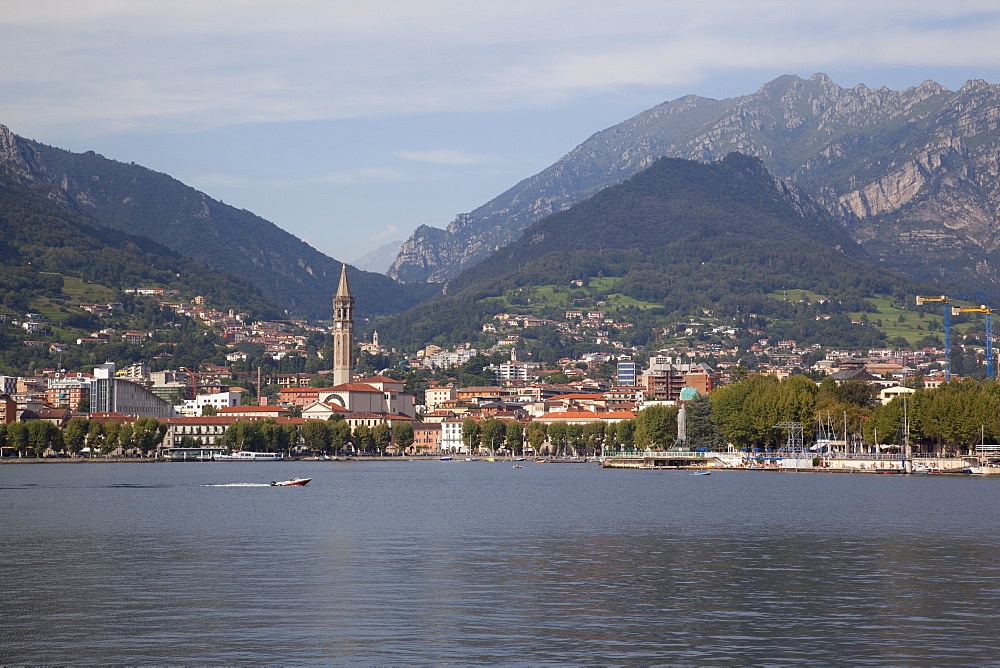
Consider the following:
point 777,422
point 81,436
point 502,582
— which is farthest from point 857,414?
point 502,582

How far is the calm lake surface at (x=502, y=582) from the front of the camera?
33500 mm

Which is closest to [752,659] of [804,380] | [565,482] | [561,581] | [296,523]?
[561,581]

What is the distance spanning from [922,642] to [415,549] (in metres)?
25.4

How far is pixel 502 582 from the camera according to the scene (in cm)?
4484

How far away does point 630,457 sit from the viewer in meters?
169

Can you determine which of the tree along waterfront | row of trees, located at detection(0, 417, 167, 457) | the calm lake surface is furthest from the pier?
row of trees, located at detection(0, 417, 167, 457)

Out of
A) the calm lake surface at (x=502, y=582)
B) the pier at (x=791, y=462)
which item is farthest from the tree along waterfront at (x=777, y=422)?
the calm lake surface at (x=502, y=582)

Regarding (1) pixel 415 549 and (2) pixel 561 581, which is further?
(1) pixel 415 549

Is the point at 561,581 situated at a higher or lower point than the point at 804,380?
lower

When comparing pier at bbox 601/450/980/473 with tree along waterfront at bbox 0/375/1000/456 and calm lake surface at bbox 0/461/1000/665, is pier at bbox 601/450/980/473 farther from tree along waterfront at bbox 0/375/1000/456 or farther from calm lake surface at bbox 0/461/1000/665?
calm lake surface at bbox 0/461/1000/665

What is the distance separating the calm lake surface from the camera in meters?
33.5

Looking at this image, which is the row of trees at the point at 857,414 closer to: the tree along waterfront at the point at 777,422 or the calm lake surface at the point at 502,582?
the tree along waterfront at the point at 777,422

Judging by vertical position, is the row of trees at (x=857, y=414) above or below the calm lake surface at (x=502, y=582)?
above

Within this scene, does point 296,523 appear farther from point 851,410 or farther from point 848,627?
point 851,410
